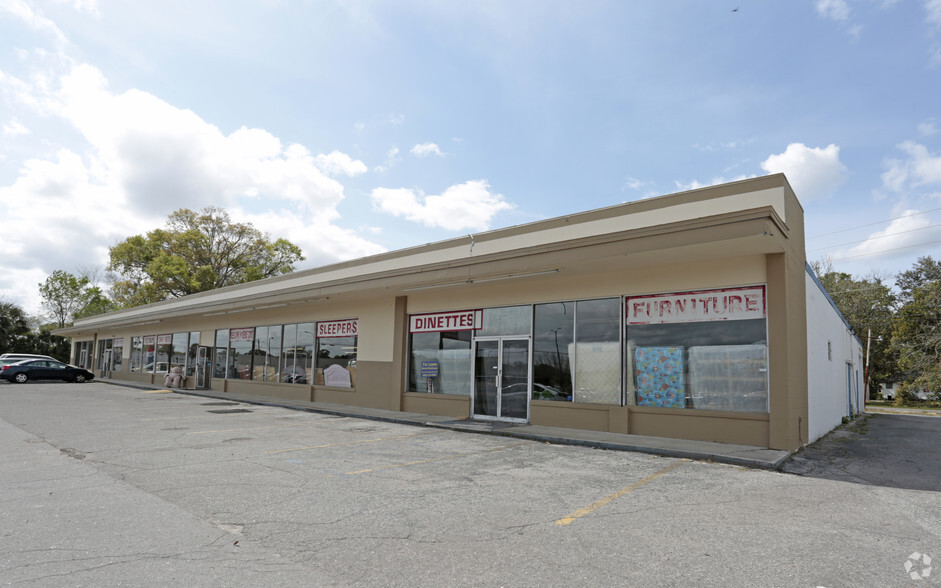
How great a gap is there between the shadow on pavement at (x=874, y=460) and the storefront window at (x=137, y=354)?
35.7 metres

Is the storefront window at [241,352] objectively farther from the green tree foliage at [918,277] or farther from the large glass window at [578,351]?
the green tree foliage at [918,277]

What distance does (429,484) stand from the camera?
276 inches

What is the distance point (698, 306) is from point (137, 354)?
116 feet

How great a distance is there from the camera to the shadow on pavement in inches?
311

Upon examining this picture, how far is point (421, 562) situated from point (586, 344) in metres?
8.82

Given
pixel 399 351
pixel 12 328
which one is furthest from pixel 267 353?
pixel 12 328

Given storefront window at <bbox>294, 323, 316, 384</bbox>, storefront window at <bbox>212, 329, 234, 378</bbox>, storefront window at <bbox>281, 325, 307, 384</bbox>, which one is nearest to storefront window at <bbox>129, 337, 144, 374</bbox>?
storefront window at <bbox>212, 329, 234, 378</bbox>

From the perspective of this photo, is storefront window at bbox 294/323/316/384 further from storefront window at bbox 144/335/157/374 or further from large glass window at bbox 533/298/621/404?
storefront window at bbox 144/335/157/374

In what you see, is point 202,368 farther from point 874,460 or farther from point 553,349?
point 874,460

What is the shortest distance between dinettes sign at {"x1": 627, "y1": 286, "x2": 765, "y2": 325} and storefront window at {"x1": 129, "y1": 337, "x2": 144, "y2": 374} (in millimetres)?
32729

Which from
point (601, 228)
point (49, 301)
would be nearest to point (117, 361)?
point (49, 301)

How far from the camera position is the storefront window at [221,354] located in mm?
25344

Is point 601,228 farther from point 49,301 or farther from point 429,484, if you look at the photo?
point 49,301

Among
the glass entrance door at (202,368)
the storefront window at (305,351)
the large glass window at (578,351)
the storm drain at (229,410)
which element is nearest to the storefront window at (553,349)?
the large glass window at (578,351)
